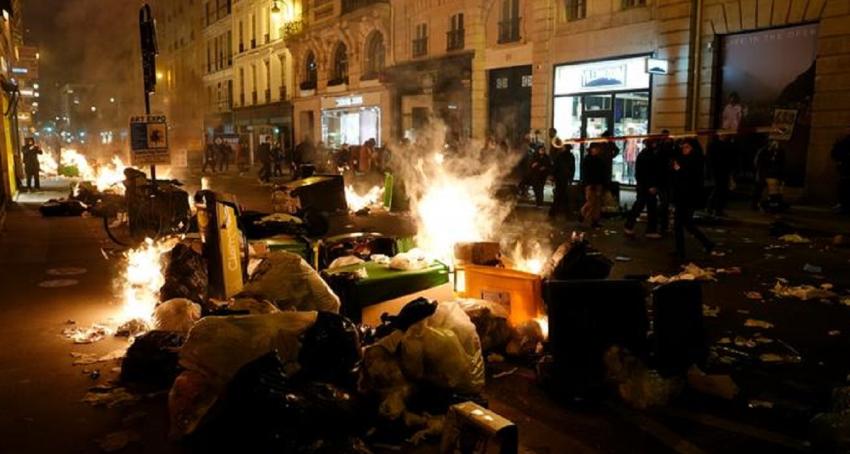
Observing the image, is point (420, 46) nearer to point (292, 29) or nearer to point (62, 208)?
point (292, 29)

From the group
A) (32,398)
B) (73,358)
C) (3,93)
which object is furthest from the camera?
(3,93)

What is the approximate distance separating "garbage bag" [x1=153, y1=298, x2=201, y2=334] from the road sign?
576cm

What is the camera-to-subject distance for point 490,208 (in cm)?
1570

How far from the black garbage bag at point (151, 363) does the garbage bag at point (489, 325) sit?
2.37m

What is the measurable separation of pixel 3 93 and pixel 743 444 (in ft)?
76.5

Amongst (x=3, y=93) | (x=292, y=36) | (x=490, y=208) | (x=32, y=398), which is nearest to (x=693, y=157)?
(x=490, y=208)

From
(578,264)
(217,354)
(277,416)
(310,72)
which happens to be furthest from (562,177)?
(310,72)

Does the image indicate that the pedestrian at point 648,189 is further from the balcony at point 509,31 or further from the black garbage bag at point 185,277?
the balcony at point 509,31

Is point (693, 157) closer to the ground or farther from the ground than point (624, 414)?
farther from the ground

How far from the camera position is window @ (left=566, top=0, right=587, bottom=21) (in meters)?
21.2

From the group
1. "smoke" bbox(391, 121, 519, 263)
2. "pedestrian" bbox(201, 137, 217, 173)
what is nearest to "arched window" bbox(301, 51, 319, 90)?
"pedestrian" bbox(201, 137, 217, 173)

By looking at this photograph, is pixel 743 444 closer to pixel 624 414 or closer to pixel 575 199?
pixel 624 414

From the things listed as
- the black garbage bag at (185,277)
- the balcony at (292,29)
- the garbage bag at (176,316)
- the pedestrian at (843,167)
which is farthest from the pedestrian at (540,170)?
the balcony at (292,29)

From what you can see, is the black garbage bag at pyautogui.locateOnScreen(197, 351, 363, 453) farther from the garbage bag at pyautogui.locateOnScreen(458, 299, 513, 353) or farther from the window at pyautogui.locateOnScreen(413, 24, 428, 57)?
the window at pyautogui.locateOnScreen(413, 24, 428, 57)
